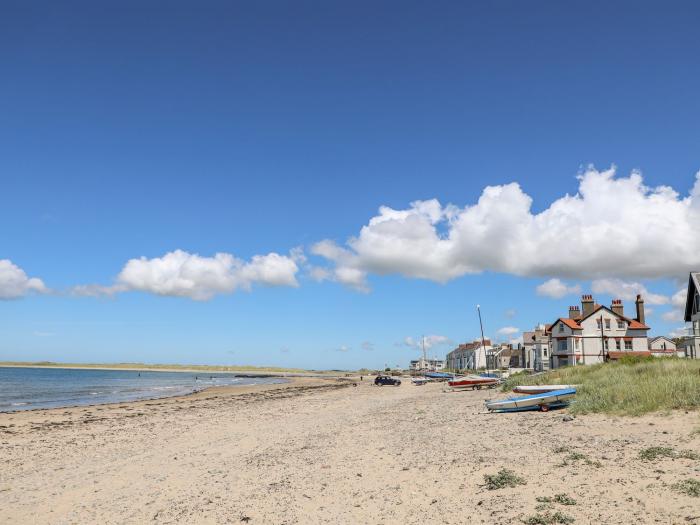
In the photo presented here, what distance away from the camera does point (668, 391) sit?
55.9ft

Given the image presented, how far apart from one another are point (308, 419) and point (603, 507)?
2006 centimetres

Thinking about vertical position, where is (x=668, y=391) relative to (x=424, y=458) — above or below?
above

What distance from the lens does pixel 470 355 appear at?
481 feet

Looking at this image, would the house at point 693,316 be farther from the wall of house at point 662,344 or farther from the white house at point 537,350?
the wall of house at point 662,344

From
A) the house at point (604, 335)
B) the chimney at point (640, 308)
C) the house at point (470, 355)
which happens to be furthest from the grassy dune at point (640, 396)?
the house at point (470, 355)

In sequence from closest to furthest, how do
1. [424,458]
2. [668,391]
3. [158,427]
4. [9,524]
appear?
[9,524] < [424,458] < [668,391] < [158,427]

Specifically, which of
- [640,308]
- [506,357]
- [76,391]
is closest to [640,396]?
[640,308]

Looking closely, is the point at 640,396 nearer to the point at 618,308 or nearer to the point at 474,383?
the point at 474,383

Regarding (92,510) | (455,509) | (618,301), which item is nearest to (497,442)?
(455,509)

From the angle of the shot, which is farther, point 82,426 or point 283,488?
point 82,426

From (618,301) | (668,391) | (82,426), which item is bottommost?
(82,426)

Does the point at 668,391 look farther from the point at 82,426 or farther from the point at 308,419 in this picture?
the point at 82,426

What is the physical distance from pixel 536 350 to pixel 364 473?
79706 mm

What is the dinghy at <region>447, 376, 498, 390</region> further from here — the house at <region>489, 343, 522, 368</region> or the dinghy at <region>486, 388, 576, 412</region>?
the house at <region>489, 343, 522, 368</region>
